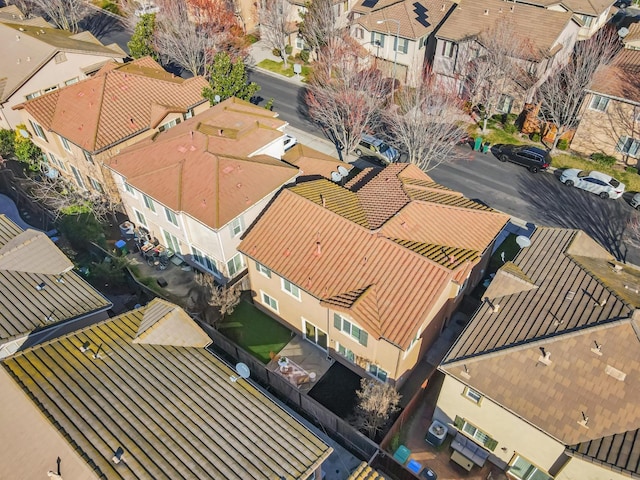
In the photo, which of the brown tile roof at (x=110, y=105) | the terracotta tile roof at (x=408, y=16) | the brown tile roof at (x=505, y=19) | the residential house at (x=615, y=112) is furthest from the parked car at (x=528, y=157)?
the brown tile roof at (x=110, y=105)

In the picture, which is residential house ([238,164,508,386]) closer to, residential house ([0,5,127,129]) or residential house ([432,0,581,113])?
residential house ([432,0,581,113])

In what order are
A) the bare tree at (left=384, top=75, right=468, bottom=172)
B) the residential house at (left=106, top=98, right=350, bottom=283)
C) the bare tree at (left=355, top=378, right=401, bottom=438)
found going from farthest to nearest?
the bare tree at (left=384, top=75, right=468, bottom=172) < the residential house at (left=106, top=98, right=350, bottom=283) < the bare tree at (left=355, top=378, right=401, bottom=438)

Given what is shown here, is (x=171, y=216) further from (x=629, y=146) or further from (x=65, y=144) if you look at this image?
(x=629, y=146)

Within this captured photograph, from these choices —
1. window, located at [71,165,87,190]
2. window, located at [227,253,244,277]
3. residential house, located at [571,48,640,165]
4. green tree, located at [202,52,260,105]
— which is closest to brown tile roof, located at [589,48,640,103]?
residential house, located at [571,48,640,165]

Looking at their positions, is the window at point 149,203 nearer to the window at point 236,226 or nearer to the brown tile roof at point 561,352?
the window at point 236,226

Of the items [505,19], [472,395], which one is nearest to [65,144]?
[472,395]

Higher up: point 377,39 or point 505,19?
point 505,19
